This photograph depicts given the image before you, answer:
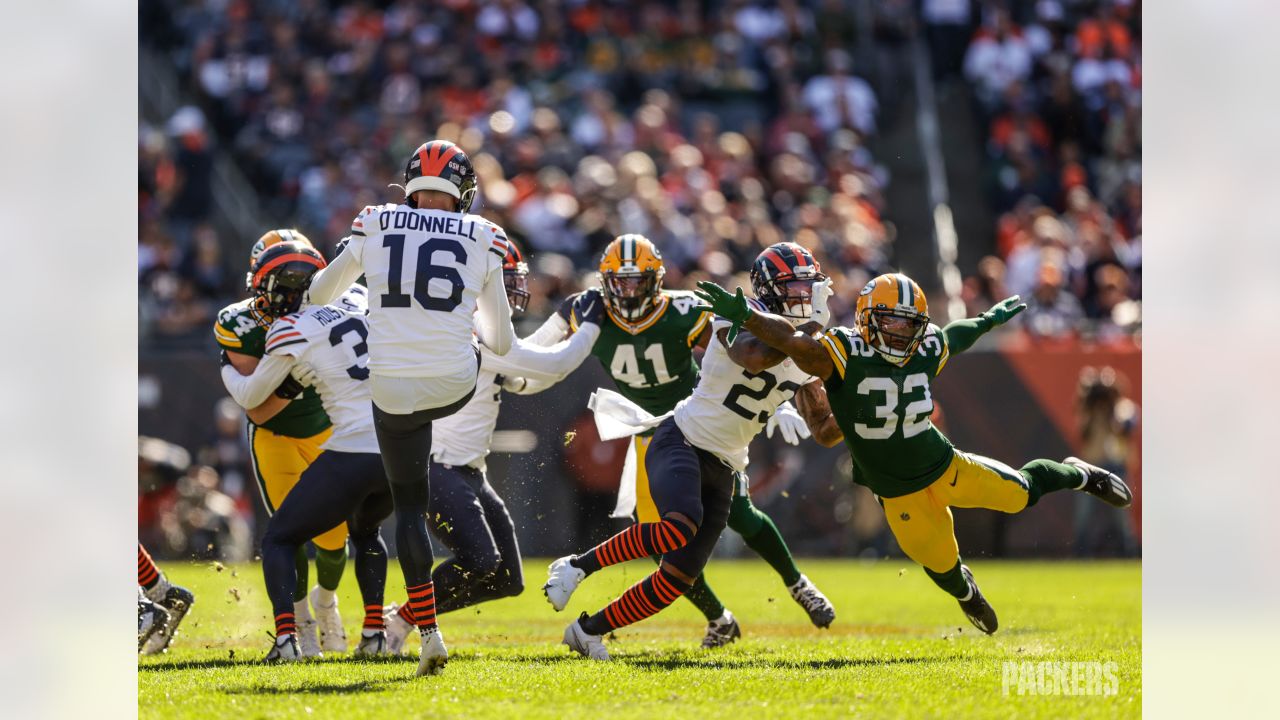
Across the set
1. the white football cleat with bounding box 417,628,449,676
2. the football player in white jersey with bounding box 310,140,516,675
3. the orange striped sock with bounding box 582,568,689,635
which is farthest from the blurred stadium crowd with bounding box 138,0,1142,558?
the white football cleat with bounding box 417,628,449,676

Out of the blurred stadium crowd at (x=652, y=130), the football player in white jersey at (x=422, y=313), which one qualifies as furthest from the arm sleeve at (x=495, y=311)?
the blurred stadium crowd at (x=652, y=130)

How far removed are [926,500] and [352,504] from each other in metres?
2.76

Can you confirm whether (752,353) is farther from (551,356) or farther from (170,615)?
(170,615)

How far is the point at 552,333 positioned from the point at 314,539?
5.41 feet

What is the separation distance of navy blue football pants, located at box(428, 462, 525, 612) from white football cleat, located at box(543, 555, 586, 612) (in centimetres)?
69

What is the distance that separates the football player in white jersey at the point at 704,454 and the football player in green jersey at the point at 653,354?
358 millimetres

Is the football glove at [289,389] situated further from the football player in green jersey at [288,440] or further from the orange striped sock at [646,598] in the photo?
the orange striped sock at [646,598]

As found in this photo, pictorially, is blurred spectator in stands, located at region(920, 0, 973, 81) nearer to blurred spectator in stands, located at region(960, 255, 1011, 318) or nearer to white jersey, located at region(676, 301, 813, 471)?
blurred spectator in stands, located at region(960, 255, 1011, 318)

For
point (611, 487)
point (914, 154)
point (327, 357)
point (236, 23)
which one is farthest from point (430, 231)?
point (236, 23)

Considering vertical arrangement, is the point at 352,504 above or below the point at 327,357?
below

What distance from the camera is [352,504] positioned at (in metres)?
7.60

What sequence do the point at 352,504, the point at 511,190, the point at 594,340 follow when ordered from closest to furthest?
the point at 352,504
the point at 594,340
the point at 511,190

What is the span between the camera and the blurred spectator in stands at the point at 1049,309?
595 inches

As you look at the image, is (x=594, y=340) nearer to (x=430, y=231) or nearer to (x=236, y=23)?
(x=430, y=231)
